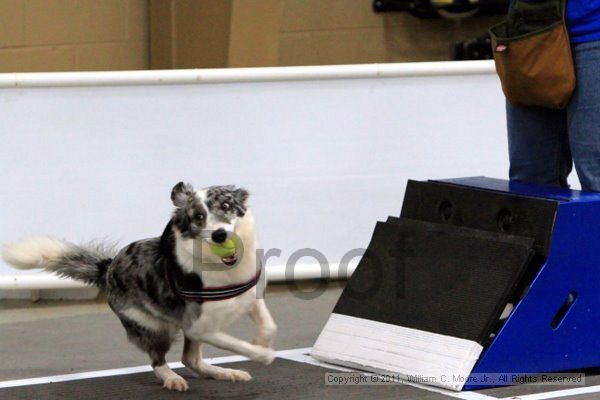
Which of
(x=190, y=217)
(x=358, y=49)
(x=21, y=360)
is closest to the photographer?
(x=190, y=217)

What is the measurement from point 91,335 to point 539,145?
2.42 m

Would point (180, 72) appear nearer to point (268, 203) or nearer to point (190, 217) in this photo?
point (268, 203)

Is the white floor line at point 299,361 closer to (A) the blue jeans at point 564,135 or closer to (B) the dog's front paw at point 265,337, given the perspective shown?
(B) the dog's front paw at point 265,337

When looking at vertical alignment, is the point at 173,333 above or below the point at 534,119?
below

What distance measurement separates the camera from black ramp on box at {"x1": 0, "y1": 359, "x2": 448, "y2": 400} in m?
4.52

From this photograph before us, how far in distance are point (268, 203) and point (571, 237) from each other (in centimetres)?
226

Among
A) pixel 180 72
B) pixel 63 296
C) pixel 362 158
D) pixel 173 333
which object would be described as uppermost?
pixel 180 72

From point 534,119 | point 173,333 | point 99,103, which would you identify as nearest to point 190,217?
point 173,333

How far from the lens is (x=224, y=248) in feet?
14.0

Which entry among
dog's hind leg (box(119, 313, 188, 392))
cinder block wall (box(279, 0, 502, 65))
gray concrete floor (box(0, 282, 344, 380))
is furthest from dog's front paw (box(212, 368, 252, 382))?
cinder block wall (box(279, 0, 502, 65))

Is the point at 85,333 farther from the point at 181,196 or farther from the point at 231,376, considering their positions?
the point at 181,196

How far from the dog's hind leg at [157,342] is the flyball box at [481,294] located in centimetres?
68

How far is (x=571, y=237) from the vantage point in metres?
4.57

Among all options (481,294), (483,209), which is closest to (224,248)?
(481,294)
